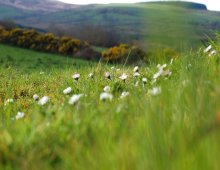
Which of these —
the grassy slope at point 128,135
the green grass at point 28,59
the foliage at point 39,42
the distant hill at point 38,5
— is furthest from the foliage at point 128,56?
the distant hill at point 38,5

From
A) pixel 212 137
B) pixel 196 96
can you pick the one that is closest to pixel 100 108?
pixel 196 96

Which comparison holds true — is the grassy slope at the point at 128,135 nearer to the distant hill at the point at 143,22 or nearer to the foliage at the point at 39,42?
the distant hill at the point at 143,22

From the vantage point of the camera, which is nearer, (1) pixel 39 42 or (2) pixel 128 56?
(2) pixel 128 56

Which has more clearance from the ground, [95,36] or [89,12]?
[95,36]

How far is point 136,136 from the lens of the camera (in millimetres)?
2512

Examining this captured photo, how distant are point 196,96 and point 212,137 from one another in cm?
97

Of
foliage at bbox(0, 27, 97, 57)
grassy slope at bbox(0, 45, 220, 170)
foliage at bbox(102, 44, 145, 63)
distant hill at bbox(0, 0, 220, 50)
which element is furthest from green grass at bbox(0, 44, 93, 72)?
grassy slope at bbox(0, 45, 220, 170)

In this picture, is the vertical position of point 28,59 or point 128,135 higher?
point 128,135

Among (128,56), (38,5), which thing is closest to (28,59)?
(128,56)

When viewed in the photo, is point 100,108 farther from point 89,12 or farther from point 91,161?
point 89,12

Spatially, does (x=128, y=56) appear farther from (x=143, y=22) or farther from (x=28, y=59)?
(x=28, y=59)

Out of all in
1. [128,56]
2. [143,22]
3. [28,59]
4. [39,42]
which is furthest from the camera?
[39,42]

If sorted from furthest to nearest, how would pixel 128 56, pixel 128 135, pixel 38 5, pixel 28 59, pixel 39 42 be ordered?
pixel 38 5
pixel 39 42
pixel 28 59
pixel 128 56
pixel 128 135

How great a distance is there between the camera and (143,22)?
17.6 ft
